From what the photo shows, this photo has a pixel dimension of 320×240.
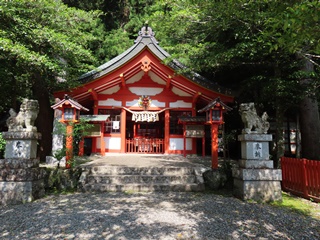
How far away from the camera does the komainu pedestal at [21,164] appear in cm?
561

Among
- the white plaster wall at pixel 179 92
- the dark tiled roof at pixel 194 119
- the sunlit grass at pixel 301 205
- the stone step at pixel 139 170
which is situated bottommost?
the sunlit grass at pixel 301 205

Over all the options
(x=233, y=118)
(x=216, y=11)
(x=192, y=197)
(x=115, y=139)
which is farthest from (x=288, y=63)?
(x=115, y=139)

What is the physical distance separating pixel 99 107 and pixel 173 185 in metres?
6.86

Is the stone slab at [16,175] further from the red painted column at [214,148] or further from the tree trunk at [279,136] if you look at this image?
the tree trunk at [279,136]

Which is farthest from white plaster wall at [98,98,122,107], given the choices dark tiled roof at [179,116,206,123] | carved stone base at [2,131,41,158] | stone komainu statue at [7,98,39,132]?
carved stone base at [2,131,41,158]

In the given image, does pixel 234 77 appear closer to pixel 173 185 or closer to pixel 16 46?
pixel 173 185

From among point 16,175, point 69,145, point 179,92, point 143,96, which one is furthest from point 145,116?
point 16,175

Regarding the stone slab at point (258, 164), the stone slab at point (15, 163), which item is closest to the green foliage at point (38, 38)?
the stone slab at point (15, 163)

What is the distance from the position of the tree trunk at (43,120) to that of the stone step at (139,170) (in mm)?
3929

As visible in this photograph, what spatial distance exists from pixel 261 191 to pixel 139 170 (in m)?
3.59

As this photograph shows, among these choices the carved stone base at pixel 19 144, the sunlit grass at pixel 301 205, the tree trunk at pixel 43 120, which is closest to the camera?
the sunlit grass at pixel 301 205

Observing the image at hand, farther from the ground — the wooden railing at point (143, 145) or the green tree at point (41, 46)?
the green tree at point (41, 46)

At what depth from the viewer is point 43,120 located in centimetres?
1015

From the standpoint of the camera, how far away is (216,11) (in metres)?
7.43
